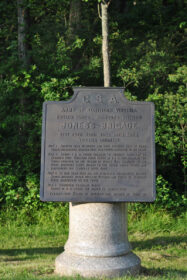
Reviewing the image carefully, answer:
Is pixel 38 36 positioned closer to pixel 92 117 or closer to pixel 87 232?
pixel 92 117

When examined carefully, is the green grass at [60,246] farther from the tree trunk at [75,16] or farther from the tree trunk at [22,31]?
the tree trunk at [75,16]

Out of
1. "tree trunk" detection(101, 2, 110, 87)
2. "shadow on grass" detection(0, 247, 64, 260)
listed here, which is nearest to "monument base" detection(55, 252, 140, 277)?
"shadow on grass" detection(0, 247, 64, 260)

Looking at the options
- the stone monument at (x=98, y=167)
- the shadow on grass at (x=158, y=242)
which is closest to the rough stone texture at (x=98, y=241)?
the stone monument at (x=98, y=167)

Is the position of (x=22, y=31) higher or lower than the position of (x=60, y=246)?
higher

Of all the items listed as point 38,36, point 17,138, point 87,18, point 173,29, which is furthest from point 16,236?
point 173,29

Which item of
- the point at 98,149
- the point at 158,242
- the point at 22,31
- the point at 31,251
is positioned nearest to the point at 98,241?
the point at 98,149

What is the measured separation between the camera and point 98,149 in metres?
4.57

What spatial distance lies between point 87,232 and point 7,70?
585cm

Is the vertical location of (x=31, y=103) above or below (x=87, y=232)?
above

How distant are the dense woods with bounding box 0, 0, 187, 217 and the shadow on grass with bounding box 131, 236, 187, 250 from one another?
3.68 feet

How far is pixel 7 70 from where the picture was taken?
9242 millimetres

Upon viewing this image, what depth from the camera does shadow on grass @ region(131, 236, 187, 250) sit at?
6896 millimetres

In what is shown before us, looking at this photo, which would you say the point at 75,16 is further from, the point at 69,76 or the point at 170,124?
the point at 170,124

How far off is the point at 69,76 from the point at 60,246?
13.3 ft
